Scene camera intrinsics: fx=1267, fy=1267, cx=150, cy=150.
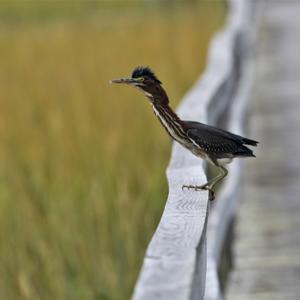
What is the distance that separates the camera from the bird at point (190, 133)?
3.53 meters

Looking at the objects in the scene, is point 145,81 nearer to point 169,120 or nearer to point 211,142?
point 169,120

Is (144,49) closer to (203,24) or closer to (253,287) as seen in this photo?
(203,24)

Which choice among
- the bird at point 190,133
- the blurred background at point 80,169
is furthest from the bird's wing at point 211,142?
the blurred background at point 80,169

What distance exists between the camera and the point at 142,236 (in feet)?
20.9

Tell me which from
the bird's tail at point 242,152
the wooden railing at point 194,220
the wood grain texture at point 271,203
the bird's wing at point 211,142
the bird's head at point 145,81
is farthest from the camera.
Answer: the wood grain texture at point 271,203

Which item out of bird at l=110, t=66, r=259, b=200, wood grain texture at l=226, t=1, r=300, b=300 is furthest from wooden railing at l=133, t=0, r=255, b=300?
wood grain texture at l=226, t=1, r=300, b=300

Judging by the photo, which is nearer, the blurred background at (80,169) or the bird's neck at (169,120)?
the bird's neck at (169,120)

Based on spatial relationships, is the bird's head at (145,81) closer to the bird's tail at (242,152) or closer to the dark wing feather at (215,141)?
the dark wing feather at (215,141)

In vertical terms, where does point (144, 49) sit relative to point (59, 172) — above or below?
above

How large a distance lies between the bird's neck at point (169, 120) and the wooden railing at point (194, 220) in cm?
16

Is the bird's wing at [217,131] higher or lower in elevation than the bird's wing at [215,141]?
higher

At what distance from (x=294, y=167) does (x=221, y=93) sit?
1180 mm

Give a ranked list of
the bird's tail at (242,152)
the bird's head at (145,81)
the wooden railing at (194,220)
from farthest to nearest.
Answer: the bird's tail at (242,152), the bird's head at (145,81), the wooden railing at (194,220)

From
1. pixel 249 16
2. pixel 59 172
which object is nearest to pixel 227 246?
pixel 59 172
